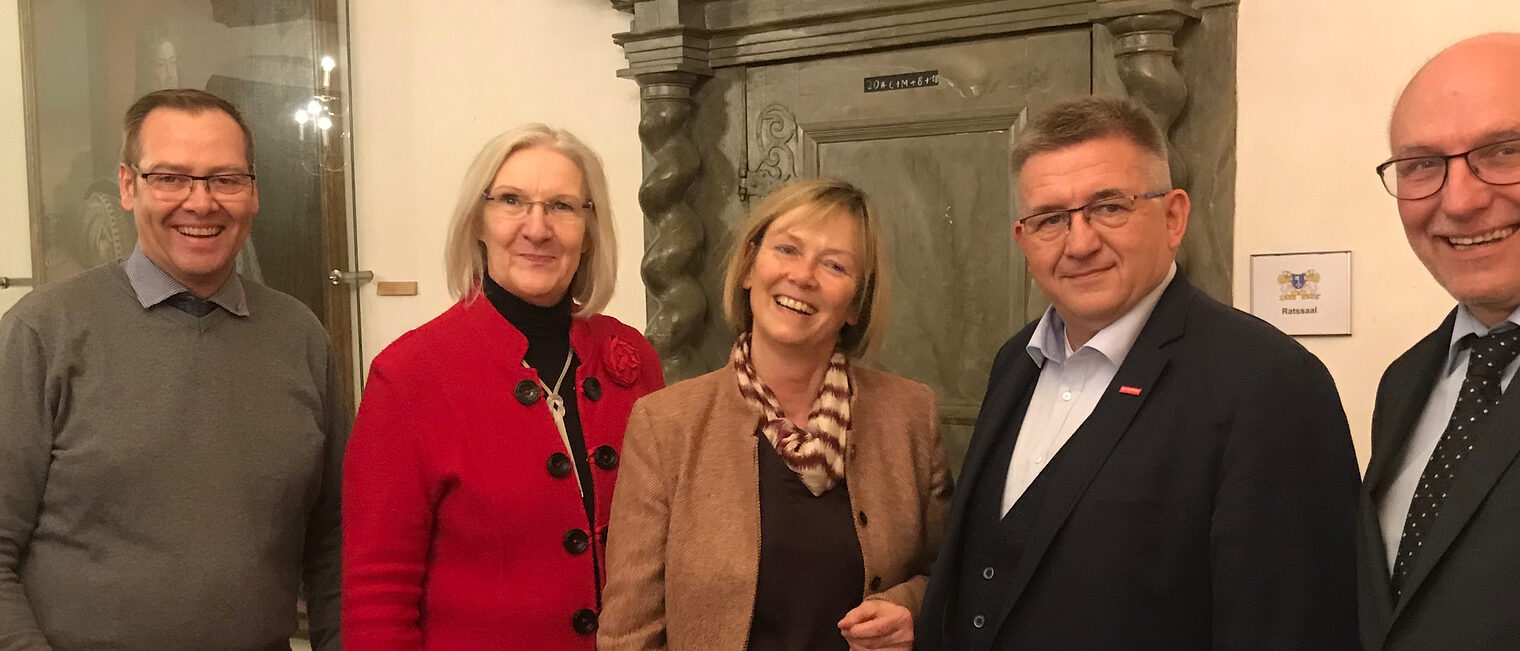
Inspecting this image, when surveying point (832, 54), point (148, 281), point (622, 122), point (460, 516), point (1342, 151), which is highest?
point (832, 54)

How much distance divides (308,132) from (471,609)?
2959 mm

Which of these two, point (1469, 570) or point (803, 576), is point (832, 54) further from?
point (1469, 570)

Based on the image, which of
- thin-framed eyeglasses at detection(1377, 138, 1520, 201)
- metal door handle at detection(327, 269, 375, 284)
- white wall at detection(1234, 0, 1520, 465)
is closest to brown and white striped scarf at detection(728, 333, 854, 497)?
thin-framed eyeglasses at detection(1377, 138, 1520, 201)

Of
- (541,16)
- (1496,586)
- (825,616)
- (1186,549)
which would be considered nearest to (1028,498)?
(1186,549)

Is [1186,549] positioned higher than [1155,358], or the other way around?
[1155,358]

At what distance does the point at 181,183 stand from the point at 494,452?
29.1 inches

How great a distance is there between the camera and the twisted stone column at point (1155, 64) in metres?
2.95

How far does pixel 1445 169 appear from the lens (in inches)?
55.8

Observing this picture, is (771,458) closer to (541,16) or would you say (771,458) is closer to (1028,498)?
(1028,498)

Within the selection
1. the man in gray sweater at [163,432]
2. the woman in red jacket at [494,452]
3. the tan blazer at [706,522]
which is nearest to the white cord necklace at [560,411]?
the woman in red jacket at [494,452]

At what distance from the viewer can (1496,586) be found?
1286 millimetres

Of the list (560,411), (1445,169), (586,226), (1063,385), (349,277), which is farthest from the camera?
(349,277)

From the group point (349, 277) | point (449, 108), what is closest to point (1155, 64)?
point (449, 108)

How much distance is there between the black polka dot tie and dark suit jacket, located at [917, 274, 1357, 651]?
10cm
